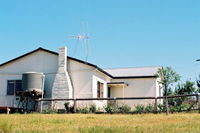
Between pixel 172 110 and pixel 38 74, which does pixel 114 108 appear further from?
pixel 38 74

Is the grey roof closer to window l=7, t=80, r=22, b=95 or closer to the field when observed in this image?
window l=7, t=80, r=22, b=95

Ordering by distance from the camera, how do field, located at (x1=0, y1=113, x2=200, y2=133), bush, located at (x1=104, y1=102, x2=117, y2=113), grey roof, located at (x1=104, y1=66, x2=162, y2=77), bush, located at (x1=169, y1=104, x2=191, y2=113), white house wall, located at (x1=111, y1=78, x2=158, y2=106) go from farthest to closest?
grey roof, located at (x1=104, y1=66, x2=162, y2=77) < white house wall, located at (x1=111, y1=78, x2=158, y2=106) < bush, located at (x1=104, y1=102, x2=117, y2=113) < bush, located at (x1=169, y1=104, x2=191, y2=113) < field, located at (x1=0, y1=113, x2=200, y2=133)

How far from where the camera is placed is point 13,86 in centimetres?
2836

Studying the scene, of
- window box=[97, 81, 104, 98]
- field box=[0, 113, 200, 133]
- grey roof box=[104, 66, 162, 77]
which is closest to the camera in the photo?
field box=[0, 113, 200, 133]

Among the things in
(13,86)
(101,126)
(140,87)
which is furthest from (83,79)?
(101,126)

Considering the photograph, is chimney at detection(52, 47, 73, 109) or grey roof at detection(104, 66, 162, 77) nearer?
chimney at detection(52, 47, 73, 109)

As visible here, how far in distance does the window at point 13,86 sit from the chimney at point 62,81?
3075 millimetres

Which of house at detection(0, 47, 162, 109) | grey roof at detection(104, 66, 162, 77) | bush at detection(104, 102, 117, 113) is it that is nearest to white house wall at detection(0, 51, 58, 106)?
house at detection(0, 47, 162, 109)

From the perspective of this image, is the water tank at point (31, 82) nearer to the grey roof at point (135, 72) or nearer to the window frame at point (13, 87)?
the window frame at point (13, 87)

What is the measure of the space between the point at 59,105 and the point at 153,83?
8.06 metres

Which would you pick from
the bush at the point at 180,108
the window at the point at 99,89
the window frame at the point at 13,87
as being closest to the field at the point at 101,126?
the bush at the point at 180,108

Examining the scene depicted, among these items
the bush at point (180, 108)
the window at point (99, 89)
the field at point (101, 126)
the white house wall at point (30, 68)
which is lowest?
A: the field at point (101, 126)

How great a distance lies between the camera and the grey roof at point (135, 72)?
30559mm

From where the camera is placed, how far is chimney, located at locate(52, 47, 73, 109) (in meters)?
26.6
